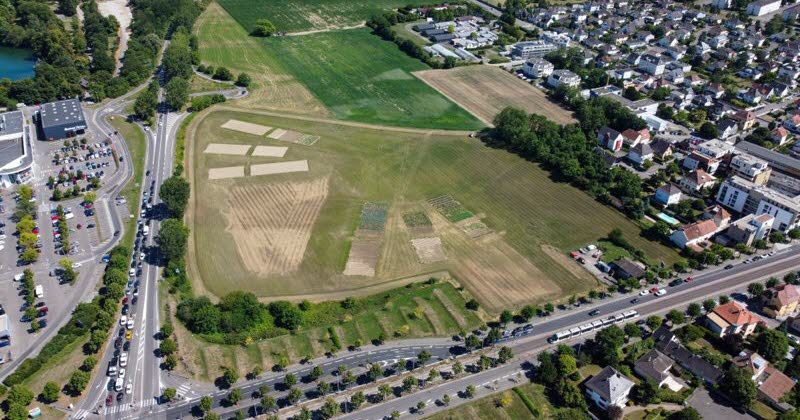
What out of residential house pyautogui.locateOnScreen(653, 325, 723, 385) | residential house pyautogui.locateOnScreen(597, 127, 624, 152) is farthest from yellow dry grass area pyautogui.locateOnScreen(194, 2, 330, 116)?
residential house pyautogui.locateOnScreen(653, 325, 723, 385)

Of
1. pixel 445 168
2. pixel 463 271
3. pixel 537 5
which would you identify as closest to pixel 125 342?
pixel 463 271

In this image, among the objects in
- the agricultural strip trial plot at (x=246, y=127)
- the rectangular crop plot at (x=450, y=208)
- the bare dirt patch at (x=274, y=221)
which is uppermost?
the agricultural strip trial plot at (x=246, y=127)

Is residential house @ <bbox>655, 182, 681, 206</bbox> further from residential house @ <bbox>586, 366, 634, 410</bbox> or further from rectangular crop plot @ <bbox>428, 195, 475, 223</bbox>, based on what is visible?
residential house @ <bbox>586, 366, 634, 410</bbox>

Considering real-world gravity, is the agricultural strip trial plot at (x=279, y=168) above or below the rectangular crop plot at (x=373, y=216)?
above

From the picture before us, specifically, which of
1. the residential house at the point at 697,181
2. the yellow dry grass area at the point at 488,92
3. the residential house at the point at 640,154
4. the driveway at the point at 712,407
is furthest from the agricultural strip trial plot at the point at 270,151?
the driveway at the point at 712,407

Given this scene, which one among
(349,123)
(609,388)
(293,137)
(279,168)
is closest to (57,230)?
(279,168)

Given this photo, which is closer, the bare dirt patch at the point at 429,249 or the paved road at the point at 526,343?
the paved road at the point at 526,343

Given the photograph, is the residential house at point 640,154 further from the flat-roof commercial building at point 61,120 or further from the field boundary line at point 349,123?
the flat-roof commercial building at point 61,120
